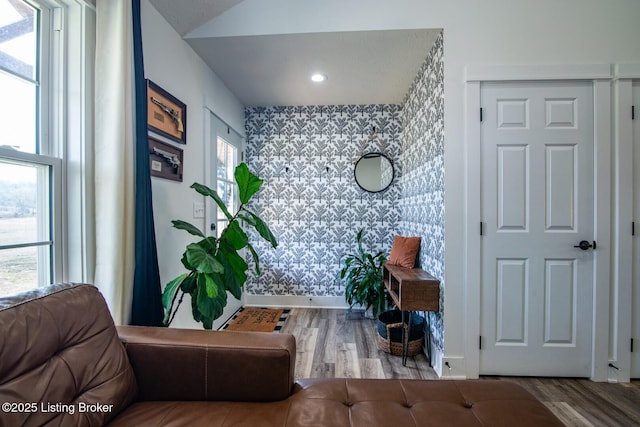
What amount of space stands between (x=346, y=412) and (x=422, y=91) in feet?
8.24

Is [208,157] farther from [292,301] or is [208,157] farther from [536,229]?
[536,229]

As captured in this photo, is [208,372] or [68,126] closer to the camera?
[208,372]

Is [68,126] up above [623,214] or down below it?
above

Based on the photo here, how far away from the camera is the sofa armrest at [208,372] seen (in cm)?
104

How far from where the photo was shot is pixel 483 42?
1956mm

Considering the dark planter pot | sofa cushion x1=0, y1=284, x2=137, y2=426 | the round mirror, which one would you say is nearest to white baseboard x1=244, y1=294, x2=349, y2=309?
the dark planter pot

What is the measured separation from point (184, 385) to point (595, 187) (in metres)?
2.70

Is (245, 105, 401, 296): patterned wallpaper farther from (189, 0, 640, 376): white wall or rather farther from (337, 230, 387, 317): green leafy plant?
(189, 0, 640, 376): white wall

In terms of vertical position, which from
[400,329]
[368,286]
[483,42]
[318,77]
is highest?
[318,77]

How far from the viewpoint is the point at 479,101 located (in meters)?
1.94

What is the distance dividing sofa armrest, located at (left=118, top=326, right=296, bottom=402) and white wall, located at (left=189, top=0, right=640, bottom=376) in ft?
4.60

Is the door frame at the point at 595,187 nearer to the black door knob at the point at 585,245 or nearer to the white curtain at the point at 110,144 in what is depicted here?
the black door knob at the point at 585,245

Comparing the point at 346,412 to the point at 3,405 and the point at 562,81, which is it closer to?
the point at 3,405

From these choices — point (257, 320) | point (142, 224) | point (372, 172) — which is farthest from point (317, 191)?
point (142, 224)
